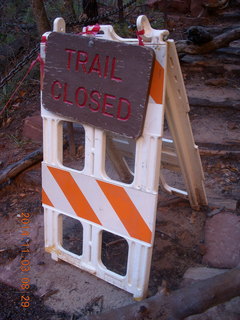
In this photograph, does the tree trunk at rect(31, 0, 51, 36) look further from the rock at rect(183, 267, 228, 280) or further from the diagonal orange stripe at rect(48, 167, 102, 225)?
the rock at rect(183, 267, 228, 280)

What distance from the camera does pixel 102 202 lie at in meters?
2.40

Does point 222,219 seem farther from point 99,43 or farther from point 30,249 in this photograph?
point 99,43

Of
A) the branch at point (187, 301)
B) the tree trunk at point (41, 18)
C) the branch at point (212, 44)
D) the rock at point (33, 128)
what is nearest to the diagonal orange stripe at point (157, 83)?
the branch at point (187, 301)

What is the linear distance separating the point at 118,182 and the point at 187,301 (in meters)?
0.81

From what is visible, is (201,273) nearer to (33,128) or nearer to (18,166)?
(18,166)

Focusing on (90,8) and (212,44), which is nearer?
(212,44)

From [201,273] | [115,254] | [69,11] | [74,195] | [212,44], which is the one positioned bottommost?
[115,254]

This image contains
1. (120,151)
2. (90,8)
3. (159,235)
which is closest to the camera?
(159,235)

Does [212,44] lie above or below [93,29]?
below

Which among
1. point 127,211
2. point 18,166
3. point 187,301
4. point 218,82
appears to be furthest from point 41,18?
point 187,301

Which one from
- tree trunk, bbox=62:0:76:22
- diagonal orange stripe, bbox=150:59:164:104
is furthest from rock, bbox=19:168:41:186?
tree trunk, bbox=62:0:76:22

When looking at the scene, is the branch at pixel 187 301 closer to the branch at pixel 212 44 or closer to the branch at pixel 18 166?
the branch at pixel 18 166

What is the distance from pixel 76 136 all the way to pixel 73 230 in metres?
1.82

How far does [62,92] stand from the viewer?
2344mm
